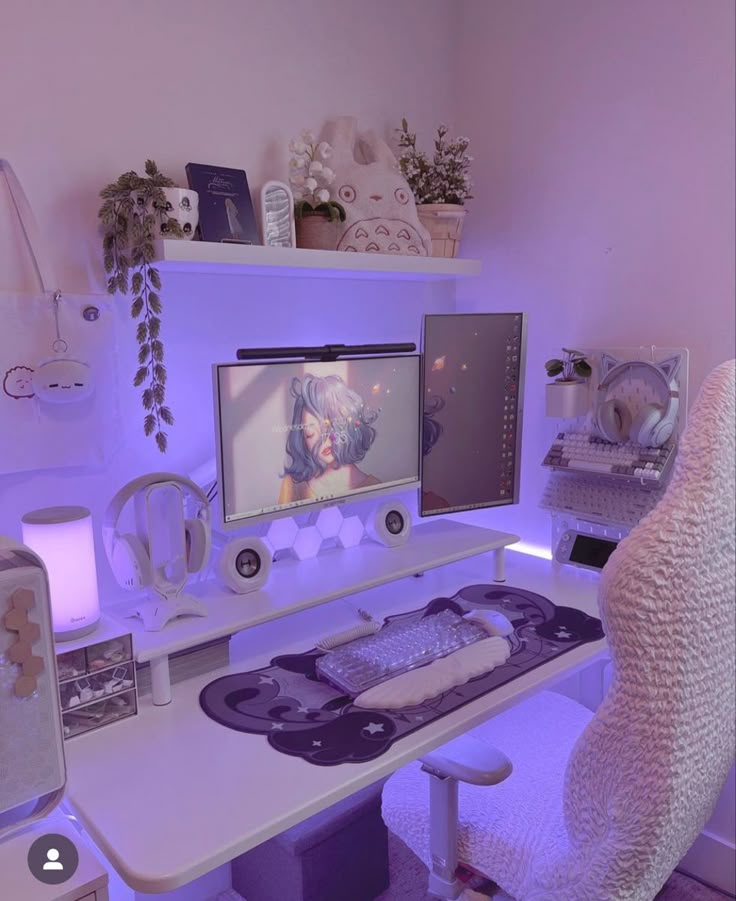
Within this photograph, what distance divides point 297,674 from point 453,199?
3.91 ft

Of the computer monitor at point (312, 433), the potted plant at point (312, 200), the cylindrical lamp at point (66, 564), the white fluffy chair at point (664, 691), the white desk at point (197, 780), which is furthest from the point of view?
the potted plant at point (312, 200)

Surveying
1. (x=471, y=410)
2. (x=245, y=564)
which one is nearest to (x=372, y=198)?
(x=471, y=410)

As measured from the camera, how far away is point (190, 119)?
1.55 metres

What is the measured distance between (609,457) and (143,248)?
3.75 ft

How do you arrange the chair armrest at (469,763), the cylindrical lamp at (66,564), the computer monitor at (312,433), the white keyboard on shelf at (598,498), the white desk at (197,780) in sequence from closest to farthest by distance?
the white desk at (197,780)
the chair armrest at (469,763)
the cylindrical lamp at (66,564)
the computer monitor at (312,433)
the white keyboard on shelf at (598,498)

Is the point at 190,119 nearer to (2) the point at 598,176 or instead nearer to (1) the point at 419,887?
(2) the point at 598,176

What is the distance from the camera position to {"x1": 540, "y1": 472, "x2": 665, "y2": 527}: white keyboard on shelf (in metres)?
1.76

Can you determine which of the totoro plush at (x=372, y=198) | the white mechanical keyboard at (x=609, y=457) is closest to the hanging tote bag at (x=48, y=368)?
the totoro plush at (x=372, y=198)

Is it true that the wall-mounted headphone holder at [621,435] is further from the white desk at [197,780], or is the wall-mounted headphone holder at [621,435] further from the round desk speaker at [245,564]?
the round desk speaker at [245,564]

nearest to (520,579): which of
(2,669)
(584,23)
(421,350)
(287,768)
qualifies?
(421,350)

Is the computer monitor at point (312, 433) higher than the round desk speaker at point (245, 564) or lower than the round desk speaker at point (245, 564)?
higher

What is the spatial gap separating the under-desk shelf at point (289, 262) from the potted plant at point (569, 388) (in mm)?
324

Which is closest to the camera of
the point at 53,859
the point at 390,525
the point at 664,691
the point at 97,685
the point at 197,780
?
the point at 664,691

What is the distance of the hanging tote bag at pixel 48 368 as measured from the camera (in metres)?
1.31
